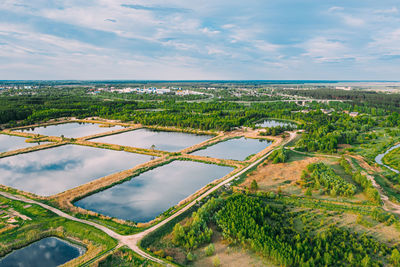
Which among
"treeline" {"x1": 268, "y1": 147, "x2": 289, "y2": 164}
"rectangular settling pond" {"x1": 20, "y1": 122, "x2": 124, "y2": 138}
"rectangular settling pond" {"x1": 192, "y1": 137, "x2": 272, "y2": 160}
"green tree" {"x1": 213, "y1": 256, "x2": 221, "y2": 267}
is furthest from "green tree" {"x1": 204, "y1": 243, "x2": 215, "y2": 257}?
"rectangular settling pond" {"x1": 20, "y1": 122, "x2": 124, "y2": 138}

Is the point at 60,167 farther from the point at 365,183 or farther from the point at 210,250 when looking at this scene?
the point at 365,183

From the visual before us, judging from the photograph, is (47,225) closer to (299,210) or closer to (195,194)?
(195,194)

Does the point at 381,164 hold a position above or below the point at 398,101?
below

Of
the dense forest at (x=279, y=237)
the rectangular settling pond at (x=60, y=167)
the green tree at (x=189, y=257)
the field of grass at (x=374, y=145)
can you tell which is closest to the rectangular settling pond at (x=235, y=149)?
the rectangular settling pond at (x=60, y=167)

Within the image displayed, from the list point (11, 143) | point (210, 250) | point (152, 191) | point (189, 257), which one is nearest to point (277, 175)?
point (152, 191)

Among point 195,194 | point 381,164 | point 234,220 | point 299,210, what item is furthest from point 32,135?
point 381,164

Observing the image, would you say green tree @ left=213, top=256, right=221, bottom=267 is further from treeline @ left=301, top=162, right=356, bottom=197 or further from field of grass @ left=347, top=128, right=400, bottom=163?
field of grass @ left=347, top=128, right=400, bottom=163

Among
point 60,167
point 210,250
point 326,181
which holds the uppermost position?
point 326,181
